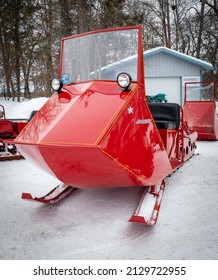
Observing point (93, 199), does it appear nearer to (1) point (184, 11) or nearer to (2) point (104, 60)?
(2) point (104, 60)

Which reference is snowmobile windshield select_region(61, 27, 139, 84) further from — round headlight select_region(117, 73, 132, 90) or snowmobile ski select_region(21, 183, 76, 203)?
snowmobile ski select_region(21, 183, 76, 203)

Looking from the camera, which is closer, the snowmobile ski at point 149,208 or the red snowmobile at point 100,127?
the red snowmobile at point 100,127

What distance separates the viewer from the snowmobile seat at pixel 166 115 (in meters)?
Answer: 4.11

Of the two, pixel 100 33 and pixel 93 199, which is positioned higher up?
pixel 100 33

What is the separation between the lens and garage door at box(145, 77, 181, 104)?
46.6ft

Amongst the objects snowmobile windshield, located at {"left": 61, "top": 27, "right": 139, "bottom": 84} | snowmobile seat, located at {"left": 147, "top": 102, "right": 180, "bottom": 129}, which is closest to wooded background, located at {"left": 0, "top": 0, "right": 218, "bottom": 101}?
snowmobile seat, located at {"left": 147, "top": 102, "right": 180, "bottom": 129}

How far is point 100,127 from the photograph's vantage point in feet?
8.27

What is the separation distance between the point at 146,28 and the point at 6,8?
8968 millimetres

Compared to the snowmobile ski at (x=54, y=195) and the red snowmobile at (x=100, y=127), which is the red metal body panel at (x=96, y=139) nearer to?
the red snowmobile at (x=100, y=127)

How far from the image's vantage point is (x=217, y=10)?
1856cm

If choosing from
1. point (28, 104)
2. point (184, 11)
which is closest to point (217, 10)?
point (184, 11)

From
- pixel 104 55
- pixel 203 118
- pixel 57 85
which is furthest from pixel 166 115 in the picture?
pixel 203 118

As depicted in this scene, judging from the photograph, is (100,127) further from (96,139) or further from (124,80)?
(124,80)

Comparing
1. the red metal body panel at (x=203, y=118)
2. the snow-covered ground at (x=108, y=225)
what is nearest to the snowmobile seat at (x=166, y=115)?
the snow-covered ground at (x=108, y=225)
